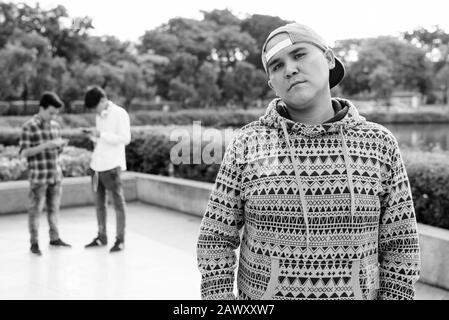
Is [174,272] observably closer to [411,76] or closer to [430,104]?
[411,76]

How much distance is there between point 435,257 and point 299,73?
3.68 m

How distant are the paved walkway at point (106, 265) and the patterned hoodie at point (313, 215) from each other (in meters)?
3.16

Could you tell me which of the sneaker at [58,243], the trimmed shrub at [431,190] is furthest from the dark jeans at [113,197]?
the trimmed shrub at [431,190]

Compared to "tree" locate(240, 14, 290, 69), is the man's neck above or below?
below

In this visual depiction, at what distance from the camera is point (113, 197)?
6.12 m

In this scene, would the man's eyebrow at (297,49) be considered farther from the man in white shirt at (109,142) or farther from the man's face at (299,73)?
the man in white shirt at (109,142)

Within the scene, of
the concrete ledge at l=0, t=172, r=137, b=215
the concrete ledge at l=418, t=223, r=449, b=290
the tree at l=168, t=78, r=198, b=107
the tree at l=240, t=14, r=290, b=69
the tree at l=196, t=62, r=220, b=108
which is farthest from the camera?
the tree at l=240, t=14, r=290, b=69

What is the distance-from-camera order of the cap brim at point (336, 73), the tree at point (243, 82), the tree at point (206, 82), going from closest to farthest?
the cap brim at point (336, 73) < the tree at point (206, 82) < the tree at point (243, 82)

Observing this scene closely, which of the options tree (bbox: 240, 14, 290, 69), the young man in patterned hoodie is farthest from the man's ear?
tree (bbox: 240, 14, 290, 69)

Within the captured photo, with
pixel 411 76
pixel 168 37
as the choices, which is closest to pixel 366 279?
pixel 168 37

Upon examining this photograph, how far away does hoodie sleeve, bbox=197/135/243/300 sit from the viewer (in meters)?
1.76

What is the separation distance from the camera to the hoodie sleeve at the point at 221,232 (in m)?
1.76

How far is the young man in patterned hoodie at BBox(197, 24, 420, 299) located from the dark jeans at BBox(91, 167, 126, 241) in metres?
4.35

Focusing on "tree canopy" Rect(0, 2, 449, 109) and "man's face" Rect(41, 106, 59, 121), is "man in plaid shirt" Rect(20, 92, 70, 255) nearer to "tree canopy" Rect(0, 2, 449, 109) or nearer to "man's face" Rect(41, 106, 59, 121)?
"man's face" Rect(41, 106, 59, 121)
